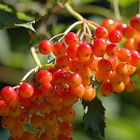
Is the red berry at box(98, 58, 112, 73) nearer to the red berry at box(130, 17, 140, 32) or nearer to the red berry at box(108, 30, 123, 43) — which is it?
the red berry at box(108, 30, 123, 43)

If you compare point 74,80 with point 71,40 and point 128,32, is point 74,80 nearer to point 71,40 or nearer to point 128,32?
point 71,40

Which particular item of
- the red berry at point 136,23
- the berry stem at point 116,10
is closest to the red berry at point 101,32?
the red berry at point 136,23

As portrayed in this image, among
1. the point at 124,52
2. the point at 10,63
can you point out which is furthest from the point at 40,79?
the point at 10,63

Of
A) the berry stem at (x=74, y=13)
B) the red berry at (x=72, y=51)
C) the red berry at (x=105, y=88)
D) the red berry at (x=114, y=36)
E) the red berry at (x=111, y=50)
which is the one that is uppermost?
the berry stem at (x=74, y=13)

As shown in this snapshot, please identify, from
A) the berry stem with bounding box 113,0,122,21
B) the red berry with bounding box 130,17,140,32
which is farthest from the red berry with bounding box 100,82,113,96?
the berry stem with bounding box 113,0,122,21

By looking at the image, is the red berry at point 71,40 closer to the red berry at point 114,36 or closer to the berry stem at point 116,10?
the red berry at point 114,36

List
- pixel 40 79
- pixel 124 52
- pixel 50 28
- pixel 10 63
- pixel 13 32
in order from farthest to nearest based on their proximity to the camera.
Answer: pixel 13 32 < pixel 10 63 < pixel 50 28 < pixel 124 52 < pixel 40 79

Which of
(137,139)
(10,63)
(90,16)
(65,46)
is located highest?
(65,46)

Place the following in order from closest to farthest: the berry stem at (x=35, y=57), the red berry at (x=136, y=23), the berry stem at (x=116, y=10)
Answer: the berry stem at (x=35, y=57) → the red berry at (x=136, y=23) → the berry stem at (x=116, y=10)

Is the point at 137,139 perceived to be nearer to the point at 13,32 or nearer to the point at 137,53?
the point at 13,32
